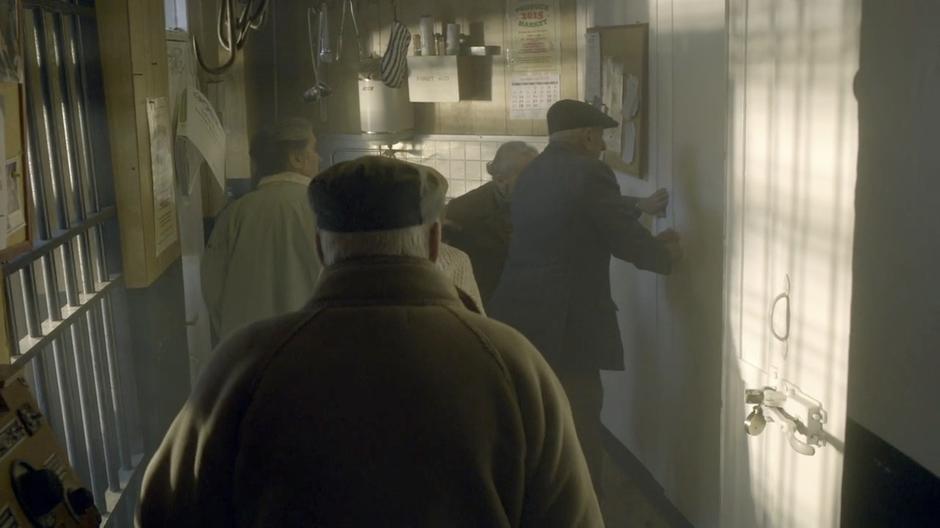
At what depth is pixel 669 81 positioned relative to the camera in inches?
116

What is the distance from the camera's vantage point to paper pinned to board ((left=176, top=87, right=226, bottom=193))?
2521 mm

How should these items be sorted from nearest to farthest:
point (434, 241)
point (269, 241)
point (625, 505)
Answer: point (434, 241) < point (269, 241) < point (625, 505)

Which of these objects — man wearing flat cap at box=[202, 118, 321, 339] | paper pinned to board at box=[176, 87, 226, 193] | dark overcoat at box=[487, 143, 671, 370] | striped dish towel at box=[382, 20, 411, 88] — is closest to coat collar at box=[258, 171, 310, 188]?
man wearing flat cap at box=[202, 118, 321, 339]

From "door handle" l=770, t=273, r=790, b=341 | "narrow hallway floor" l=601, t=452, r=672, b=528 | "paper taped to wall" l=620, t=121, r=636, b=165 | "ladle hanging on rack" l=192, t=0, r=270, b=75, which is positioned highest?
"ladle hanging on rack" l=192, t=0, r=270, b=75

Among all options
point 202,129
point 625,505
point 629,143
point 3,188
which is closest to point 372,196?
point 3,188

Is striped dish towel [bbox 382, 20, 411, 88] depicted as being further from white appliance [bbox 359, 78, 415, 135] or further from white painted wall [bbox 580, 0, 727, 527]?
white painted wall [bbox 580, 0, 727, 527]

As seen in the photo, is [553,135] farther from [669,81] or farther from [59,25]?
[59,25]

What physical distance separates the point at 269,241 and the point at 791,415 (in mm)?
1279

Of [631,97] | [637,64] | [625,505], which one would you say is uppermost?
[637,64]

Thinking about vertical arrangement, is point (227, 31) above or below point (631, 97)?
above

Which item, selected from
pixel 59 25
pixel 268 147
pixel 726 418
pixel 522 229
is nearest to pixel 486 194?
pixel 522 229

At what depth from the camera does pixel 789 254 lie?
1.80 m

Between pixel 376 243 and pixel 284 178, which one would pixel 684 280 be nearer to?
pixel 284 178

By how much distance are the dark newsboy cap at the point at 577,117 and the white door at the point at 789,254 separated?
0.91 meters
